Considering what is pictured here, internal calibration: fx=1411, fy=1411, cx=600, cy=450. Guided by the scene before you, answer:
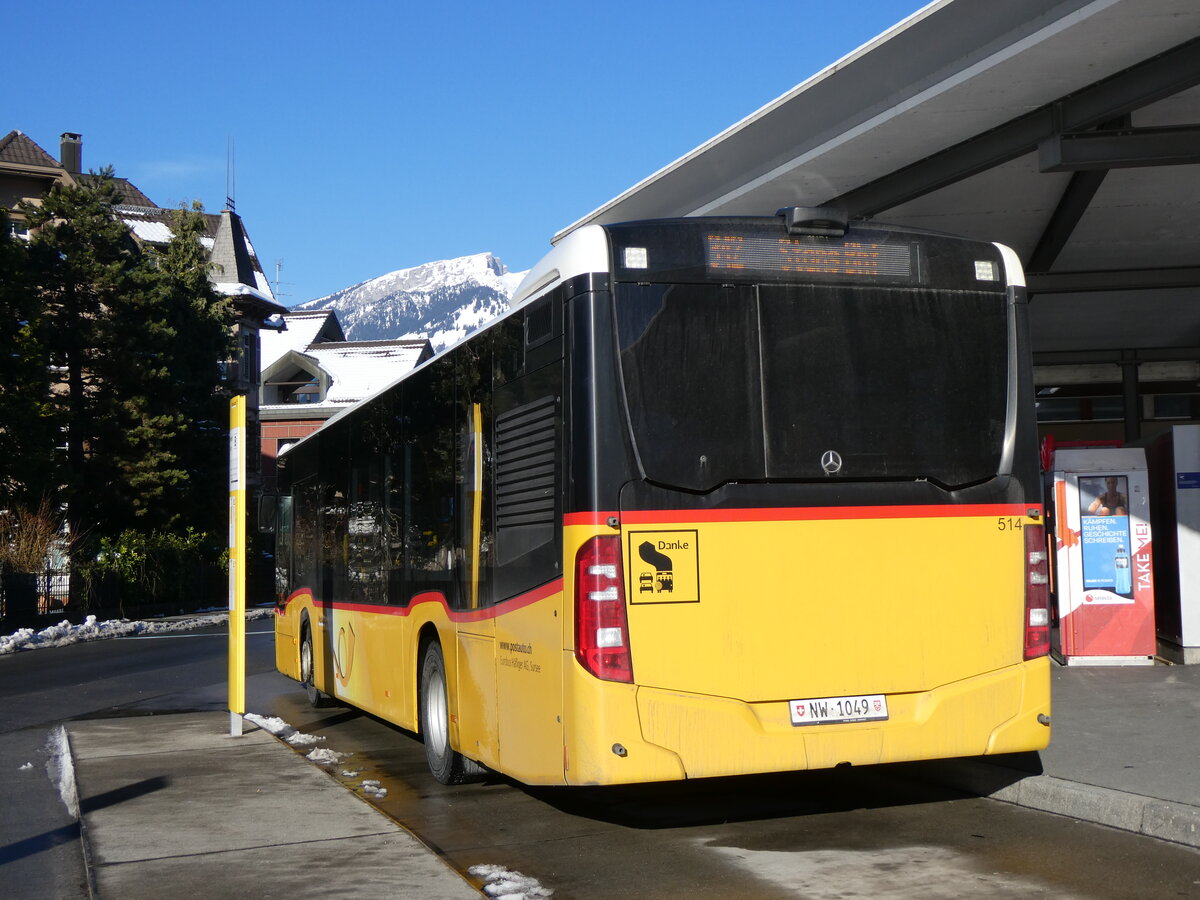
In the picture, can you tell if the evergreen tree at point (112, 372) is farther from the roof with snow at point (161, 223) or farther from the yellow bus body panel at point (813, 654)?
the yellow bus body panel at point (813, 654)

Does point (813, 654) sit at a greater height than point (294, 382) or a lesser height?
lesser

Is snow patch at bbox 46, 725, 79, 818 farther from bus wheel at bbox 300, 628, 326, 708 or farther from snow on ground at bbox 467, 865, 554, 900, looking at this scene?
snow on ground at bbox 467, 865, 554, 900

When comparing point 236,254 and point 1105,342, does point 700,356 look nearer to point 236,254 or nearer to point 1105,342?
point 1105,342

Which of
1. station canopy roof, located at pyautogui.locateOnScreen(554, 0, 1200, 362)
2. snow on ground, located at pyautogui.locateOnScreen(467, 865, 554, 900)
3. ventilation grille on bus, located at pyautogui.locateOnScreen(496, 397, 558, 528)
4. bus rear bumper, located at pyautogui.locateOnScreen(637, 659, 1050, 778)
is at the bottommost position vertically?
snow on ground, located at pyautogui.locateOnScreen(467, 865, 554, 900)

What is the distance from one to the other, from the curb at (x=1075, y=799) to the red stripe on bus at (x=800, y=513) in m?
1.52

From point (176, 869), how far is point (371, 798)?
2.55 m

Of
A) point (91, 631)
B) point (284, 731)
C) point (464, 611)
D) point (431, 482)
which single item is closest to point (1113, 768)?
point (464, 611)

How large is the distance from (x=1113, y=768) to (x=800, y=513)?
2659 mm

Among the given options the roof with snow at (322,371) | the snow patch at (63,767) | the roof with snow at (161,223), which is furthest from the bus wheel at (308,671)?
the roof with snow at (322,371)

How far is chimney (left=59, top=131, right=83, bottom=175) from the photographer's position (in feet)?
209

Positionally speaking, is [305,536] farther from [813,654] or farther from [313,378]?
[313,378]

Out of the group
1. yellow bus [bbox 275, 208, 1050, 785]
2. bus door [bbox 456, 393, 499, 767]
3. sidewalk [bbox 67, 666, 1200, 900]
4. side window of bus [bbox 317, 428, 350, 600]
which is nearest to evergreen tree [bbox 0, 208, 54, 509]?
side window of bus [bbox 317, 428, 350, 600]

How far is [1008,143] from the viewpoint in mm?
12734

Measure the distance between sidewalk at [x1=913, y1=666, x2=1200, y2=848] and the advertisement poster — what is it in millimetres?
2430
